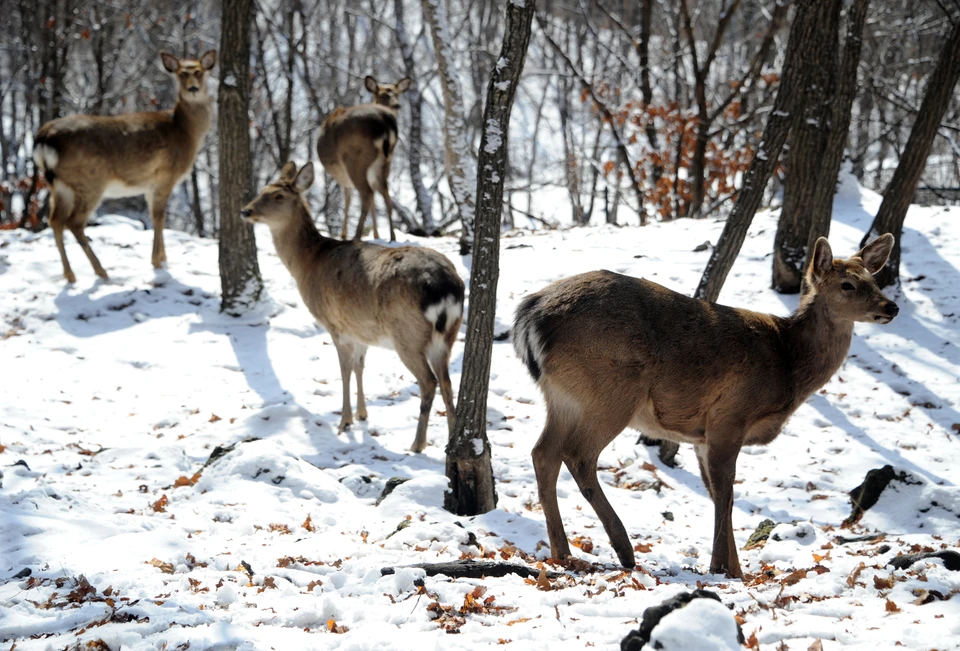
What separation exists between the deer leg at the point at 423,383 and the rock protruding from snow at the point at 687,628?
452cm

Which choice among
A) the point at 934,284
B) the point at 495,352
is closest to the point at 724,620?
the point at 495,352

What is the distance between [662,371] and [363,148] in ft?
28.0

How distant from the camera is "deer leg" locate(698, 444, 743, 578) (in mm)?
5352

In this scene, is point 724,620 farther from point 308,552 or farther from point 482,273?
point 482,273

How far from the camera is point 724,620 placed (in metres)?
3.28

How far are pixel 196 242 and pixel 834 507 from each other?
10.1 m

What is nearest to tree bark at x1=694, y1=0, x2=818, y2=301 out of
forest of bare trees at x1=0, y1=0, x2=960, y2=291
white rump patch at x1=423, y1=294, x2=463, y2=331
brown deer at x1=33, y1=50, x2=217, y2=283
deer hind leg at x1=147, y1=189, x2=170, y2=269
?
forest of bare trees at x1=0, y1=0, x2=960, y2=291

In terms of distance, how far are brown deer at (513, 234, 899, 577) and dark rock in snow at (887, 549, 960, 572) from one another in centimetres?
109

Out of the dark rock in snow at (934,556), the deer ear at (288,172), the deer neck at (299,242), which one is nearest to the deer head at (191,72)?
the deer ear at (288,172)

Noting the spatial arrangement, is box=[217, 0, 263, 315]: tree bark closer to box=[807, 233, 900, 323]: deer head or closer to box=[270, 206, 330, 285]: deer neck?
box=[270, 206, 330, 285]: deer neck

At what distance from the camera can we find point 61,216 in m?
11.5

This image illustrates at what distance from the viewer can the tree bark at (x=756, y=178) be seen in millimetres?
7828

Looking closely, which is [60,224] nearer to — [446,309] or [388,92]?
[388,92]

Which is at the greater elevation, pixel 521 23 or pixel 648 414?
pixel 521 23
